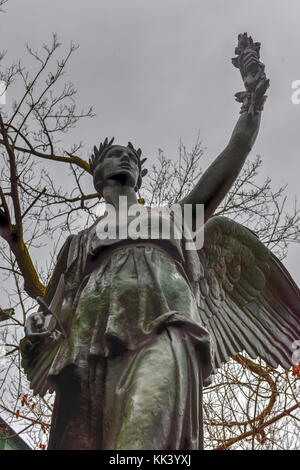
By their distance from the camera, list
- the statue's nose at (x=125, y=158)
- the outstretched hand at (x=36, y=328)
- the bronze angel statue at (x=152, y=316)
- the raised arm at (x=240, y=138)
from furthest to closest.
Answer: the statue's nose at (x=125, y=158), the raised arm at (x=240, y=138), the outstretched hand at (x=36, y=328), the bronze angel statue at (x=152, y=316)

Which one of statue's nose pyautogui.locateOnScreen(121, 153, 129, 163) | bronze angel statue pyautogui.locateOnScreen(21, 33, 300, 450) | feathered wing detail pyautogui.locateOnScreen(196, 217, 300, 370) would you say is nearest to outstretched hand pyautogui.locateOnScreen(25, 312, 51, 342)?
bronze angel statue pyautogui.locateOnScreen(21, 33, 300, 450)

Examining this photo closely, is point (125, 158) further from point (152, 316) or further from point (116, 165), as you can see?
point (152, 316)

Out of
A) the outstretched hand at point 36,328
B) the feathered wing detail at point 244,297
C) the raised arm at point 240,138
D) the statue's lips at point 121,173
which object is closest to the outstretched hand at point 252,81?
the raised arm at point 240,138

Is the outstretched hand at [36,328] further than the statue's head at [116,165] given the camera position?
No

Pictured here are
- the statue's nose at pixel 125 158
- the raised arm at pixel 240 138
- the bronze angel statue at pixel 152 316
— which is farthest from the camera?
the statue's nose at pixel 125 158

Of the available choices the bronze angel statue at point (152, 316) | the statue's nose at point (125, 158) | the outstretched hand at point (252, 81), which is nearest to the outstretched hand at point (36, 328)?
the bronze angel statue at point (152, 316)

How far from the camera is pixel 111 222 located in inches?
150

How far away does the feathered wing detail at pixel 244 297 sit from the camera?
4121mm

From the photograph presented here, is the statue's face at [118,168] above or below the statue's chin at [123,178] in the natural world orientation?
above

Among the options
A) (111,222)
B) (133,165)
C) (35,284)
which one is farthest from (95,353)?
(35,284)

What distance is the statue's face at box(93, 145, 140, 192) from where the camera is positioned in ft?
13.6

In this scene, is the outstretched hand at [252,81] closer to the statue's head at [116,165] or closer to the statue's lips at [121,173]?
the statue's head at [116,165]

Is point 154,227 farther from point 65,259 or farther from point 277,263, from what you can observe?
point 277,263

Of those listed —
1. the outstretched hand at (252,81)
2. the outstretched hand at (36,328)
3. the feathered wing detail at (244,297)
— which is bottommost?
the outstretched hand at (36,328)
